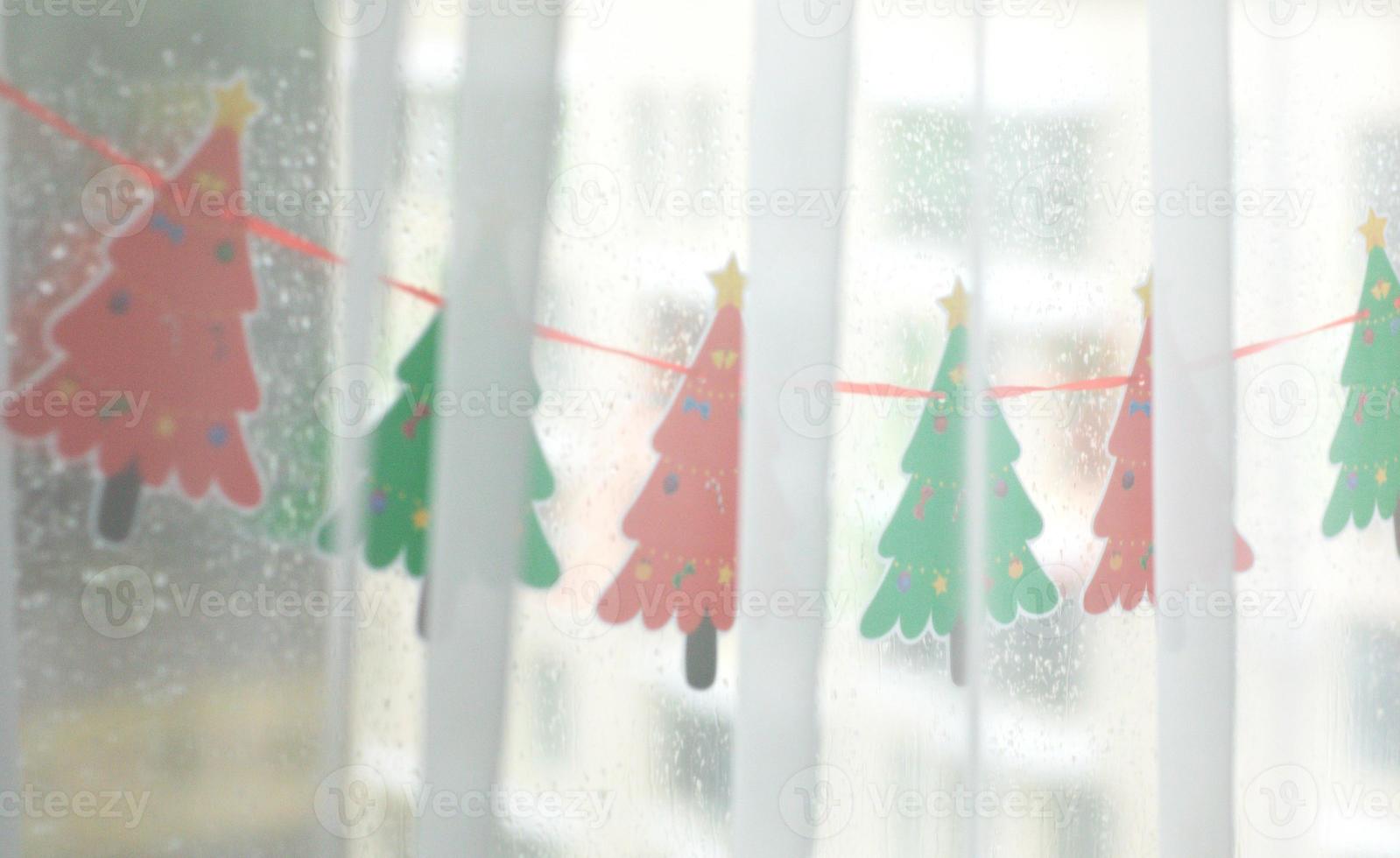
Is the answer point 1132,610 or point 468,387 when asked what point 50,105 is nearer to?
point 468,387

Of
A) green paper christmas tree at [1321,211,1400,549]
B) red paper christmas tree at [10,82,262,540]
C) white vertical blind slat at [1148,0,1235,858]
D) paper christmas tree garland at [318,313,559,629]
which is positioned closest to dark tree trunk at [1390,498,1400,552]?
green paper christmas tree at [1321,211,1400,549]

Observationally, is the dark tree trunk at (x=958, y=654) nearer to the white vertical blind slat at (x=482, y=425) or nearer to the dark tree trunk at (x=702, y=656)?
the dark tree trunk at (x=702, y=656)

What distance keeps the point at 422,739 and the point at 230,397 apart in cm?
23

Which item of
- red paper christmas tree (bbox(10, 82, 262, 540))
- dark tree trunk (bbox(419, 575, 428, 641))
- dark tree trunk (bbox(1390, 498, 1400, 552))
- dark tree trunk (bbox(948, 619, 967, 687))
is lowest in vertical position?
dark tree trunk (bbox(948, 619, 967, 687))

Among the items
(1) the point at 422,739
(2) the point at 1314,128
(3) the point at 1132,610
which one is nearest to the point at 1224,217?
(2) the point at 1314,128

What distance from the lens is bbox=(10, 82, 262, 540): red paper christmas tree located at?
608 mm

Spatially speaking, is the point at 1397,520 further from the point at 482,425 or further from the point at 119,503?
the point at 119,503

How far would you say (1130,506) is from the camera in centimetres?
85

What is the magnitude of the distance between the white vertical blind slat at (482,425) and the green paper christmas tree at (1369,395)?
2.25 feet

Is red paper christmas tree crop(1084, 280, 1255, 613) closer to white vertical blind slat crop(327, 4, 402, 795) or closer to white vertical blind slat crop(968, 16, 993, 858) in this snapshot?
white vertical blind slat crop(968, 16, 993, 858)

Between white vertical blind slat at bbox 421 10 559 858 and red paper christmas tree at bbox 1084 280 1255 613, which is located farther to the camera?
red paper christmas tree at bbox 1084 280 1255 613

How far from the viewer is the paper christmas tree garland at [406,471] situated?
0.66 m

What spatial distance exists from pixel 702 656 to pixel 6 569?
15.8 inches

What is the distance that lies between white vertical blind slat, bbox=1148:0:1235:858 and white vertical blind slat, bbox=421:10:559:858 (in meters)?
0.46
